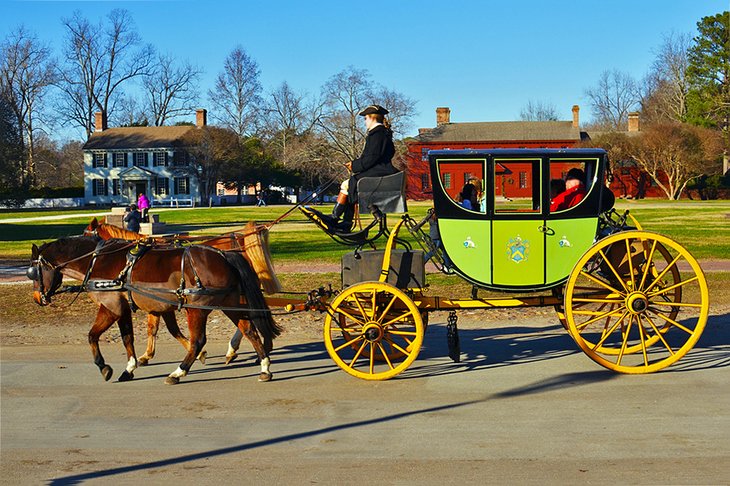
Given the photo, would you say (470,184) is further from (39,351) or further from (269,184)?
(269,184)

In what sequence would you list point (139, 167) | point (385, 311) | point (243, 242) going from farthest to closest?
point (139, 167), point (243, 242), point (385, 311)

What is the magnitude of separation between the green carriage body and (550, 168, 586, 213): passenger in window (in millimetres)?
79

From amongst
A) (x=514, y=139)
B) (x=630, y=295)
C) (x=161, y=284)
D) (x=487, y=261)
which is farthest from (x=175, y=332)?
(x=514, y=139)

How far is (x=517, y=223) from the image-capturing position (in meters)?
8.66

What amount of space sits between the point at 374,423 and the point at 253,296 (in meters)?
2.30

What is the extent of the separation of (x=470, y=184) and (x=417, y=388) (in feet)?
7.60

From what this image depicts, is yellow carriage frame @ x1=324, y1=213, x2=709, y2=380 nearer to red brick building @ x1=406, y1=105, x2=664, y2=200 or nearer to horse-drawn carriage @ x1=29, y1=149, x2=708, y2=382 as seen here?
horse-drawn carriage @ x1=29, y1=149, x2=708, y2=382

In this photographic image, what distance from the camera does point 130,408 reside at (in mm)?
7641

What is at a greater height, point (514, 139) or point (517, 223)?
point (514, 139)

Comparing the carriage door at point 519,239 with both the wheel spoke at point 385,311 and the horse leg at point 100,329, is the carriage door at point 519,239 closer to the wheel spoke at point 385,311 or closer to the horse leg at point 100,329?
the wheel spoke at point 385,311

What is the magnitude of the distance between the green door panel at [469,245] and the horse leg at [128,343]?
3.46 metres

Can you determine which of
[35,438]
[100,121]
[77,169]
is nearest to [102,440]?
[35,438]

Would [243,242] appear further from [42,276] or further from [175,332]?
[42,276]

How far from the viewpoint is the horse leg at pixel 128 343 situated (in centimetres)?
876
